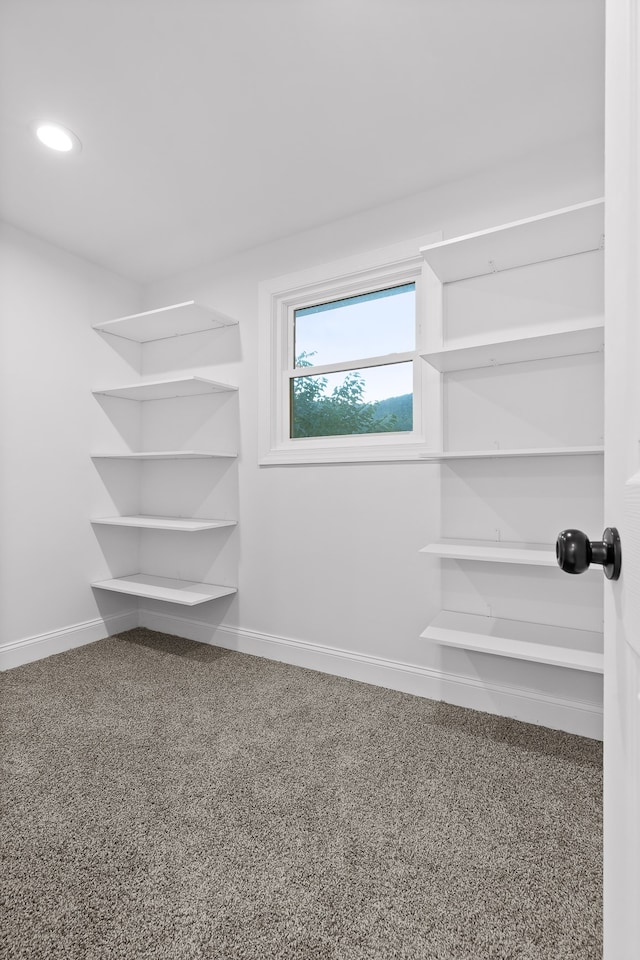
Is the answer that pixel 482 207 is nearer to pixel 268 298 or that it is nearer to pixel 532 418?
pixel 532 418

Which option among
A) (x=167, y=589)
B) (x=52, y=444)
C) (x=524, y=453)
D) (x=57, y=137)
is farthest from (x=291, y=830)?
(x=57, y=137)

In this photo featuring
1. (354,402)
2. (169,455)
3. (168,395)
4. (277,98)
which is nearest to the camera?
(277,98)

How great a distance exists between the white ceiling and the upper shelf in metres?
0.45

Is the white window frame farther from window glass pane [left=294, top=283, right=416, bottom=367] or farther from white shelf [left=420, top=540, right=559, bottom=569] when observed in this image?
white shelf [left=420, top=540, right=559, bottom=569]

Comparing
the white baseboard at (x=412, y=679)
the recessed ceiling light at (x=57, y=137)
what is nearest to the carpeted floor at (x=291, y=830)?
the white baseboard at (x=412, y=679)

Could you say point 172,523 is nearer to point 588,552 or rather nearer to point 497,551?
point 497,551

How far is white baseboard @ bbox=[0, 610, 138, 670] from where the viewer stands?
259 cm

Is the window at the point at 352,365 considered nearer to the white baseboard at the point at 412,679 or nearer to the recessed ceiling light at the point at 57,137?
the white baseboard at the point at 412,679

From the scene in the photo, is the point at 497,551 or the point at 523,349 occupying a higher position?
the point at 523,349

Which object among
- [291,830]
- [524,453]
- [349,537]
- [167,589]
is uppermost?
[524,453]

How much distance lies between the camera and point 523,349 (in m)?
1.87

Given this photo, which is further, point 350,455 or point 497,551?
point 350,455

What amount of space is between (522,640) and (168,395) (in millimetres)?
2505

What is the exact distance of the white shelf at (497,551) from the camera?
1.79 metres
